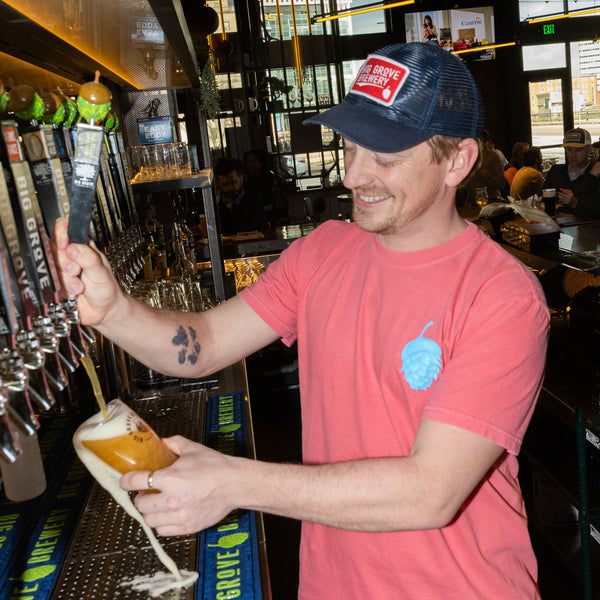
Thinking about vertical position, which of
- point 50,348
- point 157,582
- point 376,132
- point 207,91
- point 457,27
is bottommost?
point 157,582

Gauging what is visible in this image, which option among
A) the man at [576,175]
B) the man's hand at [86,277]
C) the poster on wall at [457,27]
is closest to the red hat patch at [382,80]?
the man's hand at [86,277]

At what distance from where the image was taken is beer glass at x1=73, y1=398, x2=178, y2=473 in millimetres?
1116

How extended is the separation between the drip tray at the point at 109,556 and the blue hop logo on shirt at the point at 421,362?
592mm

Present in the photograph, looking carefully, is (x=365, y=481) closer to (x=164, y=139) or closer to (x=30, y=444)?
(x=30, y=444)

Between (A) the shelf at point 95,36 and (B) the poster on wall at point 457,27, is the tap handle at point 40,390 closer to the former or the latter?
(A) the shelf at point 95,36

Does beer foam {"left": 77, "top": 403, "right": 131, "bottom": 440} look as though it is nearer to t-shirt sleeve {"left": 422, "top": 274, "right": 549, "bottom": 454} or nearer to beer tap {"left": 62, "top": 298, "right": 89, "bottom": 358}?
beer tap {"left": 62, "top": 298, "right": 89, "bottom": 358}

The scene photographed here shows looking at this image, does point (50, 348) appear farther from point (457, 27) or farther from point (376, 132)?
point (457, 27)

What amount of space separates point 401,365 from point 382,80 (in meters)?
0.56

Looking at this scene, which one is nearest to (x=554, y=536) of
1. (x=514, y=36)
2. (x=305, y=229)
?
(x=305, y=229)

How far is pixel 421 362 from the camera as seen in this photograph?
4.30ft

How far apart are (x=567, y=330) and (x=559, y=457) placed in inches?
28.2

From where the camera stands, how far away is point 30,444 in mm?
1708

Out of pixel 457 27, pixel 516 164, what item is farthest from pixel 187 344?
pixel 457 27

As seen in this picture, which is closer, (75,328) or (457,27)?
(75,328)
